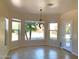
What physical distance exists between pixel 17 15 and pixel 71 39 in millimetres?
4230

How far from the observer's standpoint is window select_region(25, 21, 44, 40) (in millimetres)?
10856

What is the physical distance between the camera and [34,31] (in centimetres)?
1112

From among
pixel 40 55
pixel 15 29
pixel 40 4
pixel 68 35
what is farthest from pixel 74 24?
pixel 15 29

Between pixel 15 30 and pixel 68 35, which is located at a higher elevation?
pixel 15 30

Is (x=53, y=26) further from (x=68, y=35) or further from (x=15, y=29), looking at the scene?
(x=15, y=29)

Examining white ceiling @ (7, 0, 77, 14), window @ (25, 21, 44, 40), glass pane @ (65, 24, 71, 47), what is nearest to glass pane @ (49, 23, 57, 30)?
window @ (25, 21, 44, 40)

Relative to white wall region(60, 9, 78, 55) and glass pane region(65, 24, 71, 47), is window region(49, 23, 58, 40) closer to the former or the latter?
white wall region(60, 9, 78, 55)

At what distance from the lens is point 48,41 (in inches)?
440

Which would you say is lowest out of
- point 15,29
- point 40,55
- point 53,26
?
point 40,55

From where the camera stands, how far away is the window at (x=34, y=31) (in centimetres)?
1086

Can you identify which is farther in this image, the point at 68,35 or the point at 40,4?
the point at 68,35

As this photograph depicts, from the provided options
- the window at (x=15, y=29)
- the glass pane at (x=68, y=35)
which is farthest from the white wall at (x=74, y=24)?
the window at (x=15, y=29)

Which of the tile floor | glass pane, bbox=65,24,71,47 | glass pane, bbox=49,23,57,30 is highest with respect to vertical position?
glass pane, bbox=49,23,57,30

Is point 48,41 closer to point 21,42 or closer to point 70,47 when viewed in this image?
point 21,42
